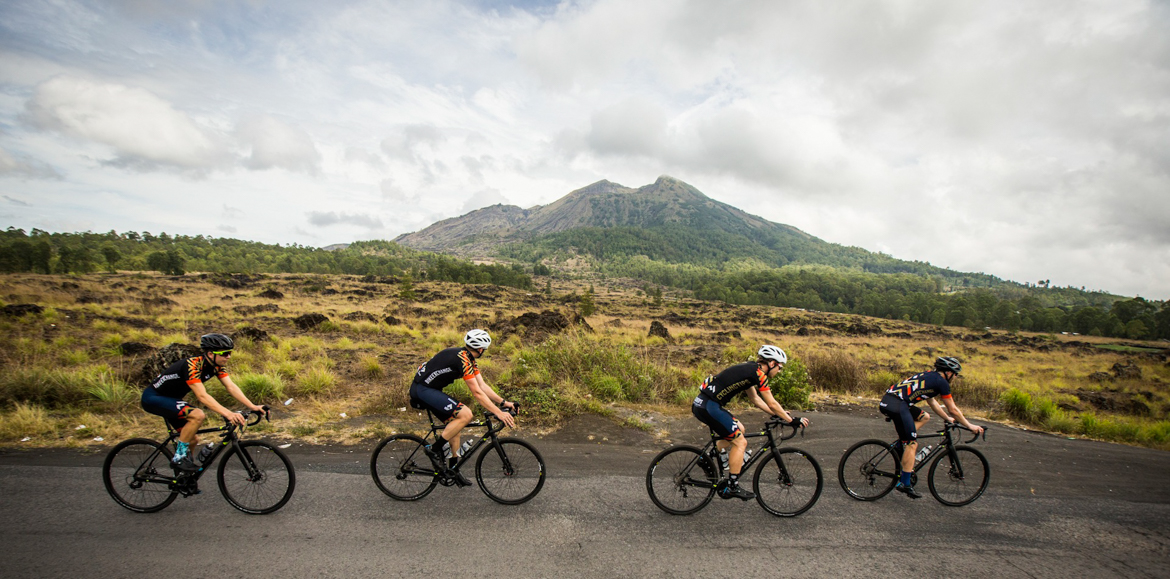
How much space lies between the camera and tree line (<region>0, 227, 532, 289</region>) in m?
45.3

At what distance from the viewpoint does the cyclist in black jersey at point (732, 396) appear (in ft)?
17.2

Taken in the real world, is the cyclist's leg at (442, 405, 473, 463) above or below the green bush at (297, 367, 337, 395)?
above

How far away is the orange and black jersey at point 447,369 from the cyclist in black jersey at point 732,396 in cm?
287

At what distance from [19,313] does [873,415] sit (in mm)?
29587

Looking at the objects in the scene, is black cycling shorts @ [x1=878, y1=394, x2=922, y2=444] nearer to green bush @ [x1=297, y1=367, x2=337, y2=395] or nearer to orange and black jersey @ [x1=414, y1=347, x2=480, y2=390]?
orange and black jersey @ [x1=414, y1=347, x2=480, y2=390]

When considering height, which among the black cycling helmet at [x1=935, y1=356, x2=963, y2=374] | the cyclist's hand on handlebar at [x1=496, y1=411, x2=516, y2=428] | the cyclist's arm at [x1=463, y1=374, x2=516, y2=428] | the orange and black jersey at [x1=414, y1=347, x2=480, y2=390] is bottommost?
the cyclist's hand on handlebar at [x1=496, y1=411, x2=516, y2=428]

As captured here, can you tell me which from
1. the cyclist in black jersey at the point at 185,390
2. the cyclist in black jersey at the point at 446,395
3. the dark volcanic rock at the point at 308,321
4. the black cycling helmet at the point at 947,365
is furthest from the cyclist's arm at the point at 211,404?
the dark volcanic rock at the point at 308,321

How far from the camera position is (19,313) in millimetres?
16266

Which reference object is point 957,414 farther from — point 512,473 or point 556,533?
point 512,473

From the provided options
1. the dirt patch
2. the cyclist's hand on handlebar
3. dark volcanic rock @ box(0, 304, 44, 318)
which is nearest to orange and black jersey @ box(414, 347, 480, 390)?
the cyclist's hand on handlebar

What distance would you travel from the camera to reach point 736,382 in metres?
5.28

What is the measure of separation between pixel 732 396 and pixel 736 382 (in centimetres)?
20

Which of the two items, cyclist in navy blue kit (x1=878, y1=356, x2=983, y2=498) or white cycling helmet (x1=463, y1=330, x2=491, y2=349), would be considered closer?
white cycling helmet (x1=463, y1=330, x2=491, y2=349)

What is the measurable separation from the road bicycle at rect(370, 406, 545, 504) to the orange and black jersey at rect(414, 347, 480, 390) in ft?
2.11
